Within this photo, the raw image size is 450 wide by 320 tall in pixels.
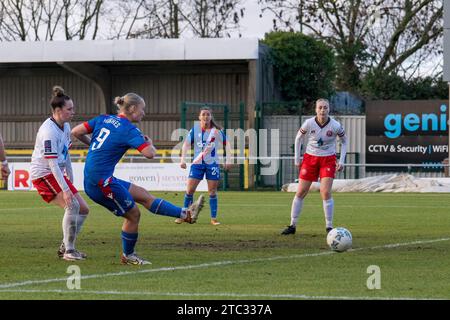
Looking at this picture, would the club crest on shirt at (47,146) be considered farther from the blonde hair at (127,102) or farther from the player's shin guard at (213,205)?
the player's shin guard at (213,205)

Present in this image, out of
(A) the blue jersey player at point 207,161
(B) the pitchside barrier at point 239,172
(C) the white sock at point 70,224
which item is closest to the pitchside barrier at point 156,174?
(B) the pitchside barrier at point 239,172

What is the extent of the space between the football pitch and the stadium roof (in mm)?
17961

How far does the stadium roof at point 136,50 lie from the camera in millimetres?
38500

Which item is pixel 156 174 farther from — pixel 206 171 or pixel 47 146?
pixel 47 146

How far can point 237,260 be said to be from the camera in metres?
11.8

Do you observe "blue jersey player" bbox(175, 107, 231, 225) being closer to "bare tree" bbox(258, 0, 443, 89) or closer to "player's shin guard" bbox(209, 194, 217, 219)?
"player's shin guard" bbox(209, 194, 217, 219)

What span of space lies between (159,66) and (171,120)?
7.48 ft

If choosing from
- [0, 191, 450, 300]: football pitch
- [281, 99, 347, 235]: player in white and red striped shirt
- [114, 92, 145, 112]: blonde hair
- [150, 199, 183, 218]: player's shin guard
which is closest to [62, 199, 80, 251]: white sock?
[0, 191, 450, 300]: football pitch

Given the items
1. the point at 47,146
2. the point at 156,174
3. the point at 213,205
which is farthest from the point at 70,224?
the point at 156,174

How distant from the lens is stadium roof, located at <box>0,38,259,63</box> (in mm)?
38500

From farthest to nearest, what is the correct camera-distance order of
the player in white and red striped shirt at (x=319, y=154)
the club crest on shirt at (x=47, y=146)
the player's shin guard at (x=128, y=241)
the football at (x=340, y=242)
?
the player in white and red striped shirt at (x=319, y=154), the football at (x=340, y=242), the club crest on shirt at (x=47, y=146), the player's shin guard at (x=128, y=241)

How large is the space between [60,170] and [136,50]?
27963mm

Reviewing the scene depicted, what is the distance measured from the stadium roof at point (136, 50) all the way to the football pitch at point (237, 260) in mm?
17961

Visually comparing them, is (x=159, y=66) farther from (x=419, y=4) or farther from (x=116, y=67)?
(x=419, y=4)
